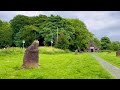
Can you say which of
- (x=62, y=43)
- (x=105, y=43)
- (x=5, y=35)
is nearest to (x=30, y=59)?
(x=62, y=43)

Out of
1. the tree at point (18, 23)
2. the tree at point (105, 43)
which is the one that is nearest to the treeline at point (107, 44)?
the tree at point (105, 43)

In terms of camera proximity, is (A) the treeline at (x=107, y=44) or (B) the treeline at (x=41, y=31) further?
(A) the treeline at (x=107, y=44)

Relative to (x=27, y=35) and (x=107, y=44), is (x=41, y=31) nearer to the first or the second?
(x=27, y=35)

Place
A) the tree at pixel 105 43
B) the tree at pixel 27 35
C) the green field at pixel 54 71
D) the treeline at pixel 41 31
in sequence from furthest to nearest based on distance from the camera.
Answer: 1. the tree at pixel 105 43
2. the tree at pixel 27 35
3. the treeline at pixel 41 31
4. the green field at pixel 54 71

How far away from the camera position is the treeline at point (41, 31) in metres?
62.8

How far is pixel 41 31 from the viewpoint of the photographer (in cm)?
6438

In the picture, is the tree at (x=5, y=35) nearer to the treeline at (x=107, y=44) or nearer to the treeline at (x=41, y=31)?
the treeline at (x=41, y=31)

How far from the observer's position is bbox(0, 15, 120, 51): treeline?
206 feet
